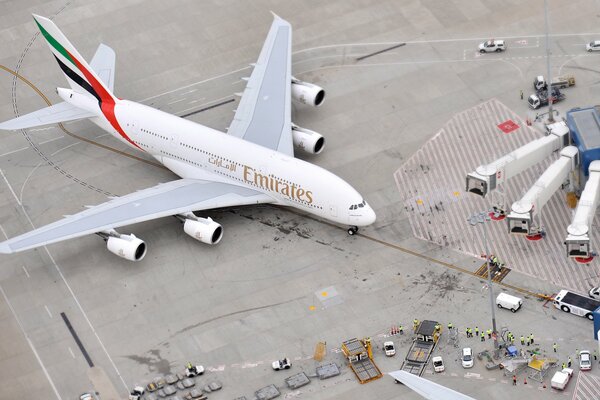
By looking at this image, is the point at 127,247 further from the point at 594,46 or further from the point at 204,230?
the point at 594,46

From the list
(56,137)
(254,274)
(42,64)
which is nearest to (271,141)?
(254,274)

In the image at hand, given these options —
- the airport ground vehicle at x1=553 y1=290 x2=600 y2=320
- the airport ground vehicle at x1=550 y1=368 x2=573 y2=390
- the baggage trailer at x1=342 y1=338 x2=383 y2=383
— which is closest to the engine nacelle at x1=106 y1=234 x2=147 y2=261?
the baggage trailer at x1=342 y1=338 x2=383 y2=383

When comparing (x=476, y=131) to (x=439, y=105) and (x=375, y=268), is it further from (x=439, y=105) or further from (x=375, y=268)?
(x=375, y=268)

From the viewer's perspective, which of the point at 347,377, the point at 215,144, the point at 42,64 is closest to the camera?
the point at 347,377

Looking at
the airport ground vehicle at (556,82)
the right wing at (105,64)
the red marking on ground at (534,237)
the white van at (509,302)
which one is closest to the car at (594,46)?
the airport ground vehicle at (556,82)

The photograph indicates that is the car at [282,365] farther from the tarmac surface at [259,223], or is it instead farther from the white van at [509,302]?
the white van at [509,302]

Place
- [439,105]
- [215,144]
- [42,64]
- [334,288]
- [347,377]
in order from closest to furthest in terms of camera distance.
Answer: [347,377], [334,288], [215,144], [439,105], [42,64]

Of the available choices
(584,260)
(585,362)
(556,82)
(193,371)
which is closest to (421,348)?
(585,362)
